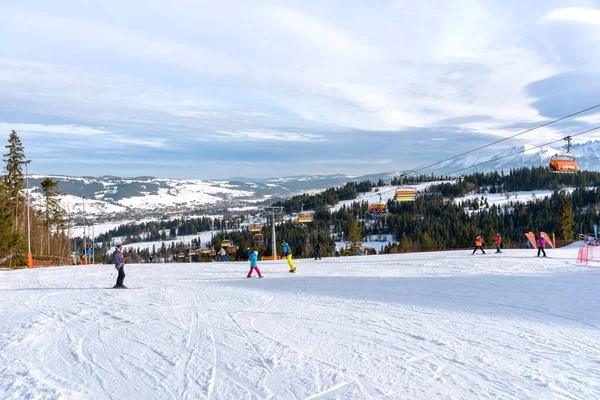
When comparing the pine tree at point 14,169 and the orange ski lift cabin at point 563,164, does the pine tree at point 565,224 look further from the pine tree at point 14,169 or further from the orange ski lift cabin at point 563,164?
the pine tree at point 14,169

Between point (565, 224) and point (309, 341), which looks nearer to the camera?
point (309, 341)

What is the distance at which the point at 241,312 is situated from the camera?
12.4 m

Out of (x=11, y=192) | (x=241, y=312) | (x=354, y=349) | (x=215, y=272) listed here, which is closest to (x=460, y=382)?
(x=354, y=349)

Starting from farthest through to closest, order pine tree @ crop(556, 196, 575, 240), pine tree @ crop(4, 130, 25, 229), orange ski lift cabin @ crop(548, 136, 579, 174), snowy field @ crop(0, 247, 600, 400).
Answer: pine tree @ crop(556, 196, 575, 240) < pine tree @ crop(4, 130, 25, 229) < orange ski lift cabin @ crop(548, 136, 579, 174) < snowy field @ crop(0, 247, 600, 400)

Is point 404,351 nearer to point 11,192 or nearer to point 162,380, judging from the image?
point 162,380

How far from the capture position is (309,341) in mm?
9008

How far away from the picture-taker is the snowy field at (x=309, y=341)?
21.0 feet

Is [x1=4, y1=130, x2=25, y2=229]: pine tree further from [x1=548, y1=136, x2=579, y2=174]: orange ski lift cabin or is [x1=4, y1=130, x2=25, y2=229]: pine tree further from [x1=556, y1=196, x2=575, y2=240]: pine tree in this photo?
[x1=556, y1=196, x2=575, y2=240]: pine tree

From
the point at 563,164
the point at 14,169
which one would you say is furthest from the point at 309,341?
the point at 14,169

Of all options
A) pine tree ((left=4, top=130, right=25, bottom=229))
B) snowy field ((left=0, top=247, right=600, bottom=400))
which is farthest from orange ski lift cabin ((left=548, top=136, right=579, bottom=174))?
pine tree ((left=4, top=130, right=25, bottom=229))

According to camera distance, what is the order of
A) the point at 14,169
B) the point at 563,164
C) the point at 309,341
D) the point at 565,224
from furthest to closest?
the point at 565,224 → the point at 14,169 → the point at 563,164 → the point at 309,341

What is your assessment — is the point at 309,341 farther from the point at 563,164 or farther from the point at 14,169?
the point at 14,169

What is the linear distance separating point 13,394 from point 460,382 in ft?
20.0

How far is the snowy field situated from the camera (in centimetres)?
641
